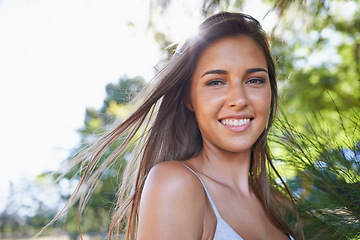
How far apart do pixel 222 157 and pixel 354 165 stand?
0.39m

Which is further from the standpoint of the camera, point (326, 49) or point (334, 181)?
point (326, 49)

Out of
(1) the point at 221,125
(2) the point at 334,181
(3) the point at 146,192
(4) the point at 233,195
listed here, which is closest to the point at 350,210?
(2) the point at 334,181

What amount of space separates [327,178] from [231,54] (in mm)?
472

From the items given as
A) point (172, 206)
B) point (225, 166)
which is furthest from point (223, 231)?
point (225, 166)

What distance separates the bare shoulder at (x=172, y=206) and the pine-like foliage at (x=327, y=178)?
0.40 meters

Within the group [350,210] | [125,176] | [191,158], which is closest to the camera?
[350,210]

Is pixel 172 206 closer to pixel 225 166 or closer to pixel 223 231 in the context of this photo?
pixel 223 231

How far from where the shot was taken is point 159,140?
56.6 inches

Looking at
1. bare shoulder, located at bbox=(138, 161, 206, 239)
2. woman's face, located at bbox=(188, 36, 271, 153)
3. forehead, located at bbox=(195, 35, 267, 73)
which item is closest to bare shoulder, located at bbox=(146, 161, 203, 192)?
bare shoulder, located at bbox=(138, 161, 206, 239)

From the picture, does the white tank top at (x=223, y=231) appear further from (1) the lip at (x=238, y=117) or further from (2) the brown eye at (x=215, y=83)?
(2) the brown eye at (x=215, y=83)

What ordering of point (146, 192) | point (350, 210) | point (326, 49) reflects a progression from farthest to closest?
1. point (326, 49)
2. point (350, 210)
3. point (146, 192)

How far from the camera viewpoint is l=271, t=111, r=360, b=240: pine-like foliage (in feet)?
3.94

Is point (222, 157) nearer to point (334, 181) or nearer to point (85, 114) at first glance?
point (334, 181)

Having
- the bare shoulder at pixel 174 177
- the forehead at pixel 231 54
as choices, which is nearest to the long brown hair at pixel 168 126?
the forehead at pixel 231 54
